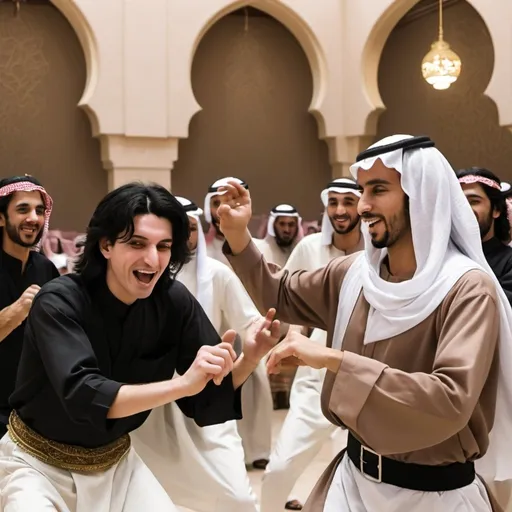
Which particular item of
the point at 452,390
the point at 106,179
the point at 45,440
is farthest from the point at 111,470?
the point at 106,179

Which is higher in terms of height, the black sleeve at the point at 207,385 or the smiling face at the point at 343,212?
the smiling face at the point at 343,212

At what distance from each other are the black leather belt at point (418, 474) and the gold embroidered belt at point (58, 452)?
0.88 m

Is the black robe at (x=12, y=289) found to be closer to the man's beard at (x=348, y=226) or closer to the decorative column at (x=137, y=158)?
the man's beard at (x=348, y=226)

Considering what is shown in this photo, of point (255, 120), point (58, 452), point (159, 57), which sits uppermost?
point (159, 57)

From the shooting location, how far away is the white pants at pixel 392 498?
8.52 ft

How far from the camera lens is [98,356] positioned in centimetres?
291

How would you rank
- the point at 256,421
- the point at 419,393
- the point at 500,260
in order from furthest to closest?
the point at 256,421 < the point at 500,260 < the point at 419,393

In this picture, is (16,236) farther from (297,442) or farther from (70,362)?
(70,362)

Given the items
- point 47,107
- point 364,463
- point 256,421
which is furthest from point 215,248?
point 364,463

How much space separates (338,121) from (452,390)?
7.47m

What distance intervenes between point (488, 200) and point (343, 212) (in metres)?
1.34

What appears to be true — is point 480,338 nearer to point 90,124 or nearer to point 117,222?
point 117,222

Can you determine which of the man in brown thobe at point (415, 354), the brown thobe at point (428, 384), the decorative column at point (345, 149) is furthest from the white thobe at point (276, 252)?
the brown thobe at point (428, 384)

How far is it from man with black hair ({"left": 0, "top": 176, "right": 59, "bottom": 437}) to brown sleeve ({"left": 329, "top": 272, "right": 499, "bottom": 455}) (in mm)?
2333
